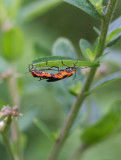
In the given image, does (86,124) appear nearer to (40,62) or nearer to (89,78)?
(89,78)

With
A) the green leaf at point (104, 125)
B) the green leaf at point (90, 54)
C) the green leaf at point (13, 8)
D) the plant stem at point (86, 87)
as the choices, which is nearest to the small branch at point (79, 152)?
the green leaf at point (104, 125)

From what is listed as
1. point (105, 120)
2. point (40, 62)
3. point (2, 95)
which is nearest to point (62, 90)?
point (105, 120)

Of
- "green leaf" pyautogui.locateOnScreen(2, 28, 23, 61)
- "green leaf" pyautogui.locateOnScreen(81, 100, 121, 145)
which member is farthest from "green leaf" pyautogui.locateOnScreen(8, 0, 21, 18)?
"green leaf" pyautogui.locateOnScreen(81, 100, 121, 145)

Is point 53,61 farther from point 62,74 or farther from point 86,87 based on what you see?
point 62,74

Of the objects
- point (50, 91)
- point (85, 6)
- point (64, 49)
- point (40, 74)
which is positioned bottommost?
point (85, 6)

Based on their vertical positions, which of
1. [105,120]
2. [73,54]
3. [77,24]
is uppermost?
[77,24]

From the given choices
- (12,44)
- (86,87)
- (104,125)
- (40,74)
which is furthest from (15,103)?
(86,87)
